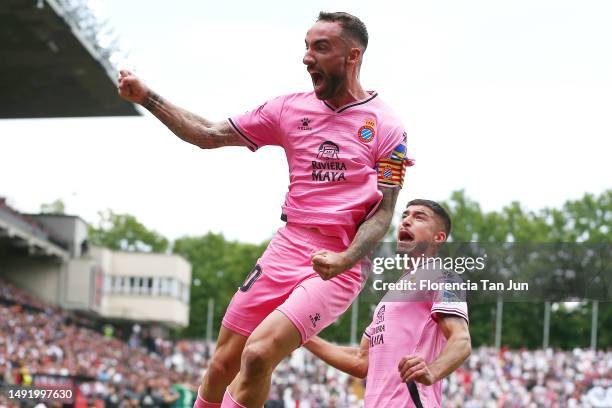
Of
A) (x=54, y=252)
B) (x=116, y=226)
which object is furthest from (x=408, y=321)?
(x=116, y=226)

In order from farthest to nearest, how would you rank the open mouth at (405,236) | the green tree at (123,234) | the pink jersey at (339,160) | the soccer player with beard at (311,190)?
the green tree at (123,234) → the open mouth at (405,236) → the pink jersey at (339,160) → the soccer player with beard at (311,190)

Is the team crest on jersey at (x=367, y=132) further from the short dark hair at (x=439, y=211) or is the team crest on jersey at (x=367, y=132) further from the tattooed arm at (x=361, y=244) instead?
the short dark hair at (x=439, y=211)

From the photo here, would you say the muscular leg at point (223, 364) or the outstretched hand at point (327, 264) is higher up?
the outstretched hand at point (327, 264)

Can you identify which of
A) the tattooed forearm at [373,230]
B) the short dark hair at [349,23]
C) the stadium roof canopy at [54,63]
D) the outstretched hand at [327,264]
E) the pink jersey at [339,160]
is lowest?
the outstretched hand at [327,264]

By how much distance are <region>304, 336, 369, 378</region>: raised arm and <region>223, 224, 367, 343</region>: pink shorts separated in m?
0.75

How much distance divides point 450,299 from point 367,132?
0.93 meters

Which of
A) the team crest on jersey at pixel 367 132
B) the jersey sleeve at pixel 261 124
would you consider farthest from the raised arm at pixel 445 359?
the jersey sleeve at pixel 261 124

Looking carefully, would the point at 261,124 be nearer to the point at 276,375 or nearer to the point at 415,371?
the point at 415,371

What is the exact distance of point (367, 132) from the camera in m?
5.14

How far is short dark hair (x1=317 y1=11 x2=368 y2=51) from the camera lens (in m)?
5.06

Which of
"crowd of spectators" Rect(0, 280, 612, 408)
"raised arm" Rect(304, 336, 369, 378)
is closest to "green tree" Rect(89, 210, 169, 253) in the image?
"crowd of spectators" Rect(0, 280, 612, 408)

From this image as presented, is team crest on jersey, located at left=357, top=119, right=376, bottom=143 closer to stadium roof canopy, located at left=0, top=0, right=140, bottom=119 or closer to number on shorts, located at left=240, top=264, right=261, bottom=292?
number on shorts, located at left=240, top=264, right=261, bottom=292

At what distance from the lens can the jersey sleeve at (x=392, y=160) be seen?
5.14 meters

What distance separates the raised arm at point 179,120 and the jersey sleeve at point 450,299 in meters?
1.23
